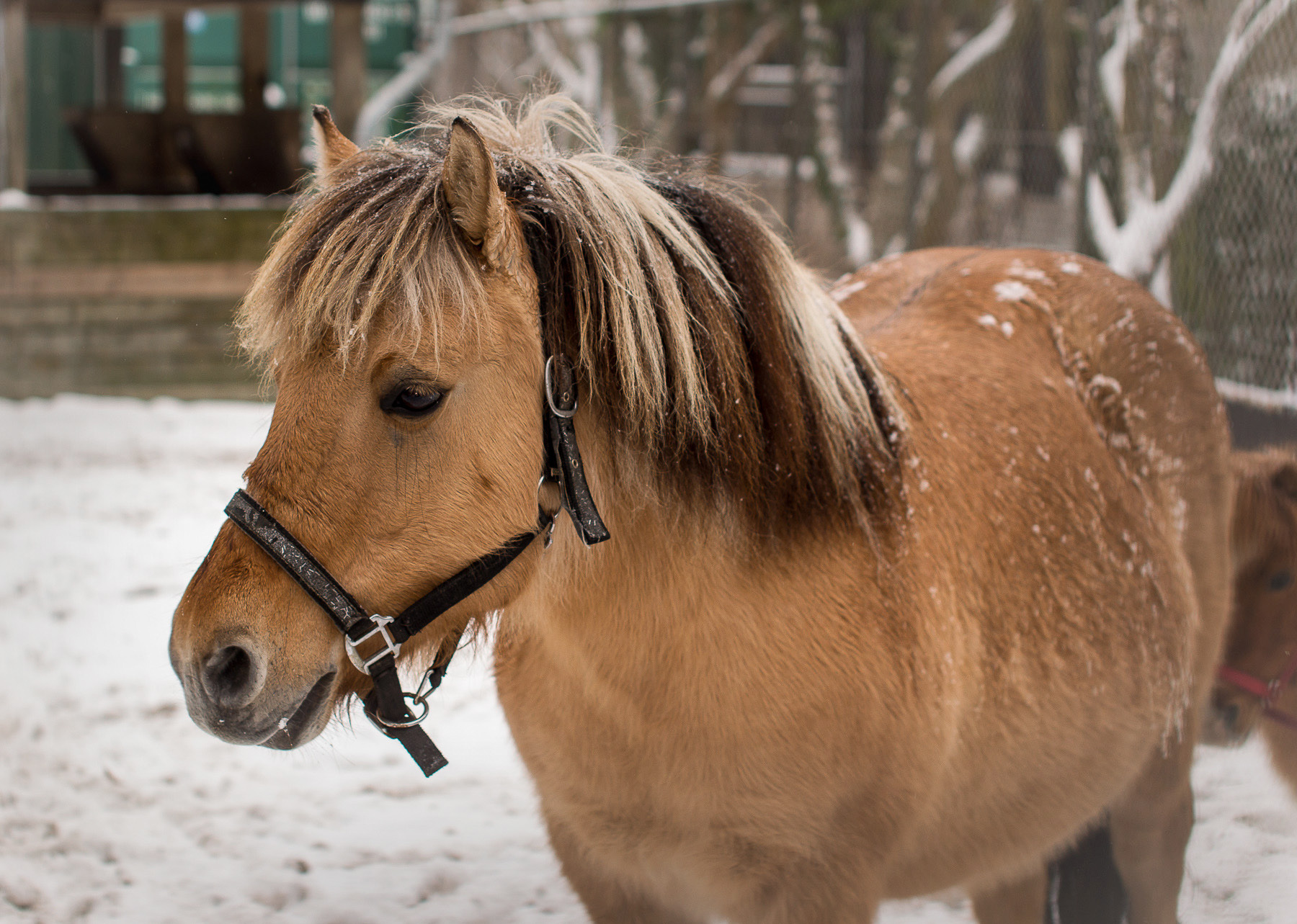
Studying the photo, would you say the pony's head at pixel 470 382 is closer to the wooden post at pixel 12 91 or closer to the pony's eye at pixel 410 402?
the pony's eye at pixel 410 402

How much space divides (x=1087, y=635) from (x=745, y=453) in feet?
2.80

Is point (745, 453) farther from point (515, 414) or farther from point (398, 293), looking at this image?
point (398, 293)

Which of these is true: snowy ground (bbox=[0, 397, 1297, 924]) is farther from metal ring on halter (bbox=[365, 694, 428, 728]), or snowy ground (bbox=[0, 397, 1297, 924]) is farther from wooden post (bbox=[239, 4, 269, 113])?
wooden post (bbox=[239, 4, 269, 113])

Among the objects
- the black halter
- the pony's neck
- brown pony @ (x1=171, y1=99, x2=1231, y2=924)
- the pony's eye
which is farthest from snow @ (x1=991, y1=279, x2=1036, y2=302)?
the pony's eye

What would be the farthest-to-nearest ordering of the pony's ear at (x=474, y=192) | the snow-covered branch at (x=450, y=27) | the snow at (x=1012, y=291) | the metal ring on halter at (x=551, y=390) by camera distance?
1. the snow-covered branch at (x=450, y=27)
2. the snow at (x=1012, y=291)
3. the metal ring on halter at (x=551, y=390)
4. the pony's ear at (x=474, y=192)

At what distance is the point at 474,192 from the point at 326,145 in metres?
0.47

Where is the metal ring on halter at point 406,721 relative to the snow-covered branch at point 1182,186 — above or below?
below

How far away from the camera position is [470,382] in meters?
1.36

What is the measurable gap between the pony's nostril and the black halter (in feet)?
0.36

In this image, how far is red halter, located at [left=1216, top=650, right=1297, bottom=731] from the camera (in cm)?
272

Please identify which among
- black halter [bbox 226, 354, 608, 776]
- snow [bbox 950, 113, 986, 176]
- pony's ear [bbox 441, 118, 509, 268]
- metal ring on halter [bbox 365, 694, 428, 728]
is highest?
snow [bbox 950, 113, 986, 176]

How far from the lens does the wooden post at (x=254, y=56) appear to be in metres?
8.88

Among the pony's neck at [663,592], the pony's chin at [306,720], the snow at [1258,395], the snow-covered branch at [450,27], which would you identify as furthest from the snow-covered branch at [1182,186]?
the snow-covered branch at [450,27]

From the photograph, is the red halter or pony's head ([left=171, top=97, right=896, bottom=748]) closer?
pony's head ([left=171, top=97, right=896, bottom=748])
